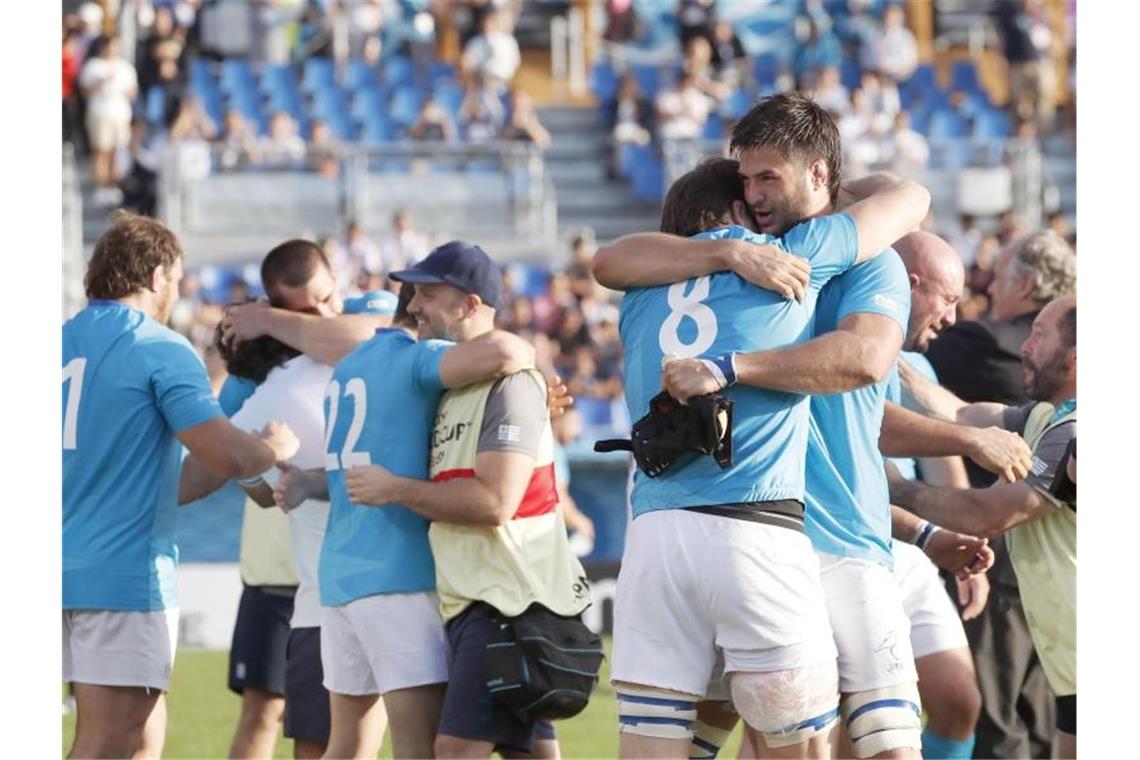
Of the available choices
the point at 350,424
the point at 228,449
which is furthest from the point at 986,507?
the point at 228,449

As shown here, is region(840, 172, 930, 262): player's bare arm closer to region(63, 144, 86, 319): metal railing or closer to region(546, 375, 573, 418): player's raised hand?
region(546, 375, 573, 418): player's raised hand

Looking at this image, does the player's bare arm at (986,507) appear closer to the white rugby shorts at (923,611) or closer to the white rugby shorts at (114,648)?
the white rugby shorts at (923,611)

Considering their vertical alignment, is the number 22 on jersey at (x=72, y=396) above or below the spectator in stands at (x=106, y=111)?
below

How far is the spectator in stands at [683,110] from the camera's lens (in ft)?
73.0

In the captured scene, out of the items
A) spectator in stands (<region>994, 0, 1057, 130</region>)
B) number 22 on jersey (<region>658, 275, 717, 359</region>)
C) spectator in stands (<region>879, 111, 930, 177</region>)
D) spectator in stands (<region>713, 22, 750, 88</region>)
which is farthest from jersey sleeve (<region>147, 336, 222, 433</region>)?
spectator in stands (<region>994, 0, 1057, 130</region>)

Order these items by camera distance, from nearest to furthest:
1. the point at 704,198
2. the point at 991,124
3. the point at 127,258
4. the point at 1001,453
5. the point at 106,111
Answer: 1. the point at 704,198
2. the point at 1001,453
3. the point at 127,258
4. the point at 106,111
5. the point at 991,124

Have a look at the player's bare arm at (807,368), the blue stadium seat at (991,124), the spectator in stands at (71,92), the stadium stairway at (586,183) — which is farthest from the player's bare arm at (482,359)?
the blue stadium seat at (991,124)

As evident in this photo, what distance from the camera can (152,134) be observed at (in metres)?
21.5

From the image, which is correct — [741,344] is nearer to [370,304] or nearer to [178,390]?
[178,390]

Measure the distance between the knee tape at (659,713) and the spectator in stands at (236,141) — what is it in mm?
15821

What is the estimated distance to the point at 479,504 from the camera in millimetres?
5824

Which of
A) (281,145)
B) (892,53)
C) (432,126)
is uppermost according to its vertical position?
(892,53)

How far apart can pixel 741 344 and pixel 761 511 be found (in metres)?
0.45

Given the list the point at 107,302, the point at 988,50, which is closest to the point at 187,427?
the point at 107,302
